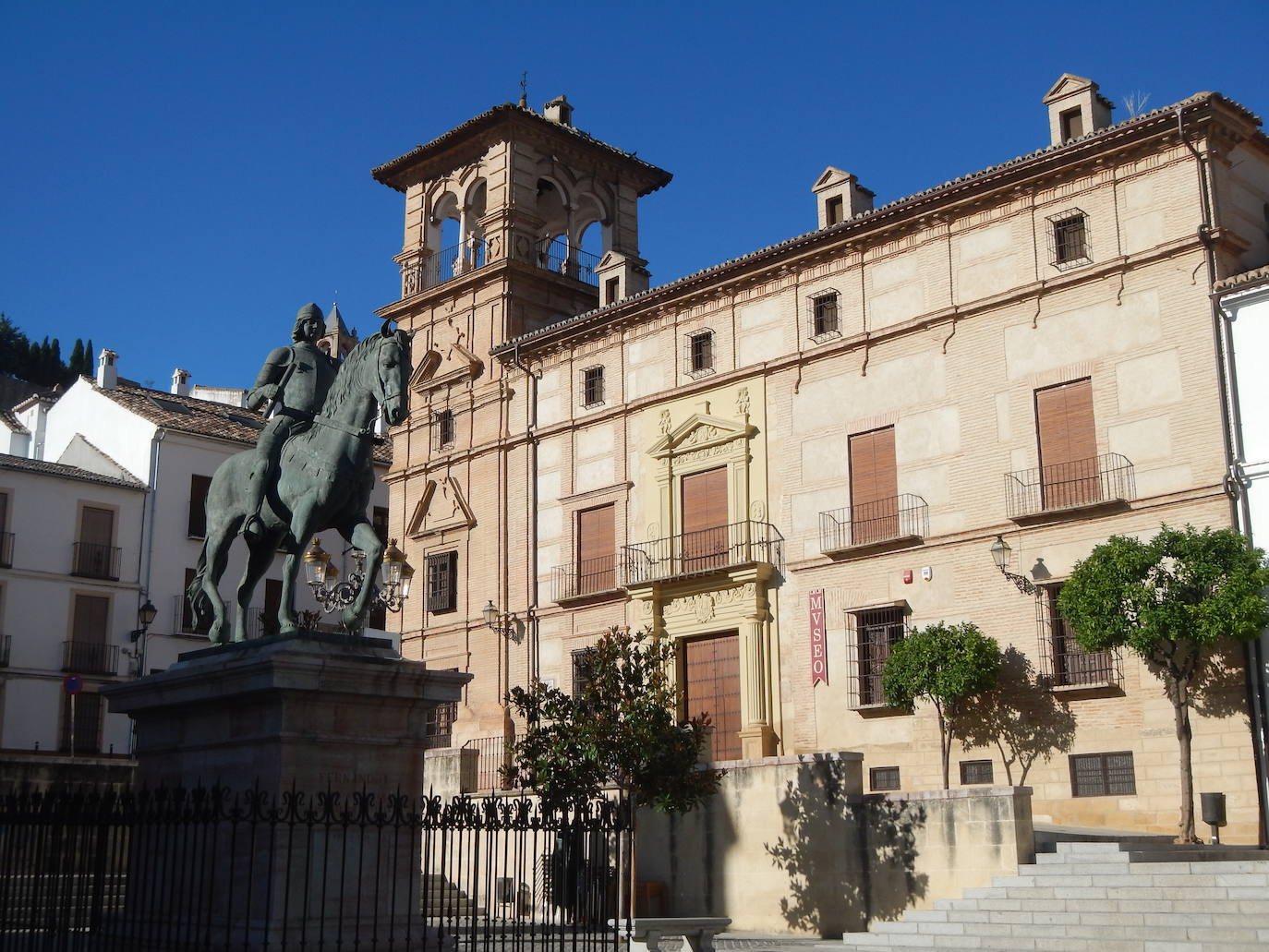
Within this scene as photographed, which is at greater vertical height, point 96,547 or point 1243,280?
point 1243,280

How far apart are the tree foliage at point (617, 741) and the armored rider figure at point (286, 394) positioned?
26.8 feet

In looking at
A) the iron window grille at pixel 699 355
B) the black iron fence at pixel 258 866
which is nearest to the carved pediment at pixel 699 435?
the iron window grille at pixel 699 355

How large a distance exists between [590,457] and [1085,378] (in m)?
11.7

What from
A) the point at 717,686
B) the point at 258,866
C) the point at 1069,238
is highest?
the point at 1069,238

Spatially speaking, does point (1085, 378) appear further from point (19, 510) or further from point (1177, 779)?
point (19, 510)

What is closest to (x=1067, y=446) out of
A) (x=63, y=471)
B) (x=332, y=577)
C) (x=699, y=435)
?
(x=699, y=435)

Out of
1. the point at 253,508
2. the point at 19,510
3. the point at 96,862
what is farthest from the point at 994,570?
the point at 19,510

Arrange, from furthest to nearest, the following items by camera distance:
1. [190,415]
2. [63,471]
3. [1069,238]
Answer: [190,415] → [63,471] → [1069,238]

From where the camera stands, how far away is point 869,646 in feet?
87.6

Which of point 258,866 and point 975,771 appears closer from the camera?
point 258,866

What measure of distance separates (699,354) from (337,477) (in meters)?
19.6

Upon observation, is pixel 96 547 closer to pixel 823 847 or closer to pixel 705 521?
pixel 705 521

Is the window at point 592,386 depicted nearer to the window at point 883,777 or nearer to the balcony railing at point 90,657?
the window at point 883,777

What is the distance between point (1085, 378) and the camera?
24688 millimetres
